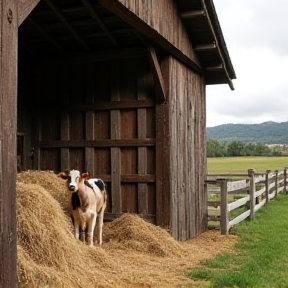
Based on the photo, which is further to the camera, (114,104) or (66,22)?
(114,104)

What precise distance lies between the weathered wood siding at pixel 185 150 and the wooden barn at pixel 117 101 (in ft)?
0.08

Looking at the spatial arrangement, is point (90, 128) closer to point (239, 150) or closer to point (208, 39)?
point (208, 39)

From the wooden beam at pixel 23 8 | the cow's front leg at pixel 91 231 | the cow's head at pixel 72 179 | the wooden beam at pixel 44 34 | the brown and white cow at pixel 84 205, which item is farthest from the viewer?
the wooden beam at pixel 44 34

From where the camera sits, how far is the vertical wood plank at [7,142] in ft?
14.5

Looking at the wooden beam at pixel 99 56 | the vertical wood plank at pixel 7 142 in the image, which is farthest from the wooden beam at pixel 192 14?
the vertical wood plank at pixel 7 142

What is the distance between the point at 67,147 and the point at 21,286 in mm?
5343

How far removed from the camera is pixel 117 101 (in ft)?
33.2

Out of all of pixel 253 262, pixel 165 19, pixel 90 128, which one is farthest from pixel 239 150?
pixel 253 262

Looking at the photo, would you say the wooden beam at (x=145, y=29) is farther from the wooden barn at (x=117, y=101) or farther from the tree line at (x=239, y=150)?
the tree line at (x=239, y=150)

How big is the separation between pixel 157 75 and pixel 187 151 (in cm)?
225

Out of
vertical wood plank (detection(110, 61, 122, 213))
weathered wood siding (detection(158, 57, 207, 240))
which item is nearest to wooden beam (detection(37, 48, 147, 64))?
vertical wood plank (detection(110, 61, 122, 213))

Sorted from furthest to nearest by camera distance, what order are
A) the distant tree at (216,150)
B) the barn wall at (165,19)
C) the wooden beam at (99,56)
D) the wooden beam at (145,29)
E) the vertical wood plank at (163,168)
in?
the distant tree at (216,150) → the wooden beam at (99,56) → the vertical wood plank at (163,168) → the barn wall at (165,19) → the wooden beam at (145,29)

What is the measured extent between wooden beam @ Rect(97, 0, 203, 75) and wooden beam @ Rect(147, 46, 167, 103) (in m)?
0.23

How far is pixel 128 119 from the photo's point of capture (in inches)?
397
